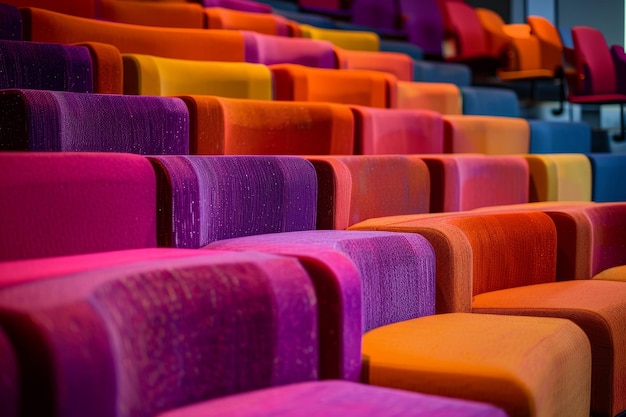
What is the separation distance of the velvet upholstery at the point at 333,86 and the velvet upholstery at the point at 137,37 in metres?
0.09

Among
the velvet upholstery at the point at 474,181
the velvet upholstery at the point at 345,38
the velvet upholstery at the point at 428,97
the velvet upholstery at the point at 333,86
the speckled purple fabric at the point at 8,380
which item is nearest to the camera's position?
the speckled purple fabric at the point at 8,380

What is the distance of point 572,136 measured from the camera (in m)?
2.09

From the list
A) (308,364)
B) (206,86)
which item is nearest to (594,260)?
(206,86)

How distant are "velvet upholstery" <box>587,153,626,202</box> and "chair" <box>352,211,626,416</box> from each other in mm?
660

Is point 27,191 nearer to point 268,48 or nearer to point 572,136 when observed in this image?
point 268,48

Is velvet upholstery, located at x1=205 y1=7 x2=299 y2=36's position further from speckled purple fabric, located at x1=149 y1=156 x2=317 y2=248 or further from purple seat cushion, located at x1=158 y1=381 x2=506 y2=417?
purple seat cushion, located at x1=158 y1=381 x2=506 y2=417

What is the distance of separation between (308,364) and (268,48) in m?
1.03

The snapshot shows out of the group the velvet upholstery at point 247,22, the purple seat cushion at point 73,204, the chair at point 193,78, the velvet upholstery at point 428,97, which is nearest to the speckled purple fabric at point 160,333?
the purple seat cushion at point 73,204

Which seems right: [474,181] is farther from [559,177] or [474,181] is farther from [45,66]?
[45,66]

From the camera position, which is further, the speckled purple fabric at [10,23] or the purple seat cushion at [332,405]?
the speckled purple fabric at [10,23]

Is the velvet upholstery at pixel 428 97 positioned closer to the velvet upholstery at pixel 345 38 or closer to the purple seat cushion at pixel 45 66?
the velvet upholstery at pixel 345 38

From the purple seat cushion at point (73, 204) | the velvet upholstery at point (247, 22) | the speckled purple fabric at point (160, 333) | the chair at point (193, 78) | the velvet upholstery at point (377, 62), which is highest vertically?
the velvet upholstery at point (247, 22)

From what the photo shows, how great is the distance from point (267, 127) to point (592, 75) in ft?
5.97

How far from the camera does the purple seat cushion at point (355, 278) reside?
0.68 meters
